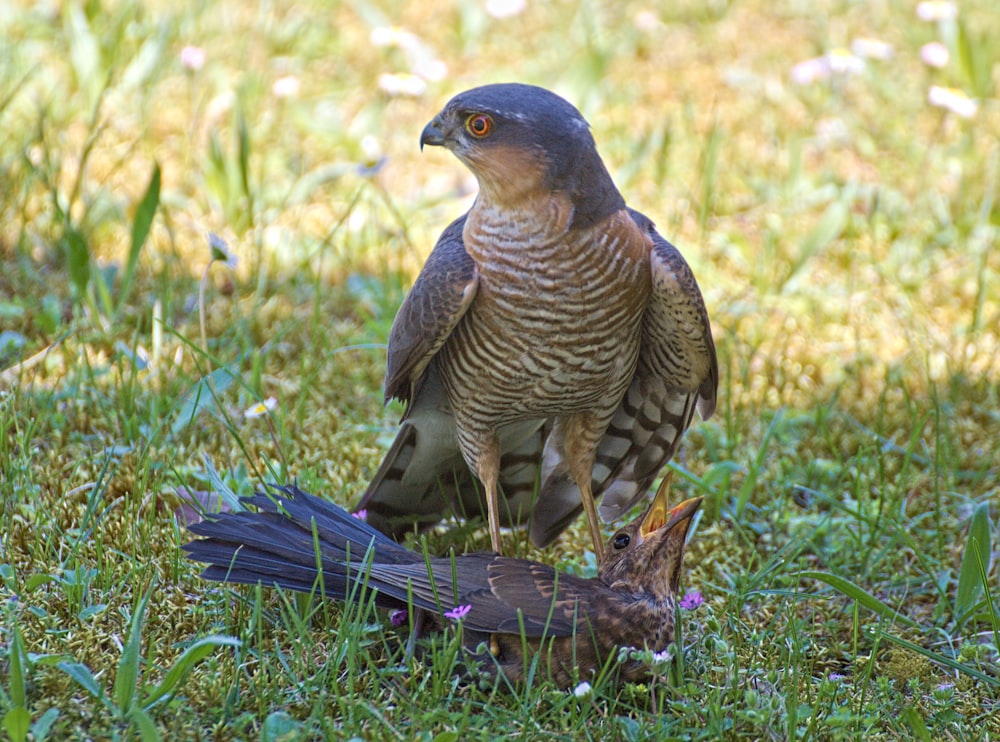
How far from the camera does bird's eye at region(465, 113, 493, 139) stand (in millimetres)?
3361

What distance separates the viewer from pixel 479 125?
3375 millimetres

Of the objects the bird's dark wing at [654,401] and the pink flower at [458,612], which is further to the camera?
the bird's dark wing at [654,401]

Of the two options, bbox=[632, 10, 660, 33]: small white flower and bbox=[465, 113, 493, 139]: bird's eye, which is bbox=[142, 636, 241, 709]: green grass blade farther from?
bbox=[632, 10, 660, 33]: small white flower

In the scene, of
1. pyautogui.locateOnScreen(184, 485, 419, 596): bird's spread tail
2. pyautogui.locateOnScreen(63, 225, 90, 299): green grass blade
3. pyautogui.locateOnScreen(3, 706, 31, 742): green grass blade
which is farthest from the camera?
pyautogui.locateOnScreen(63, 225, 90, 299): green grass blade

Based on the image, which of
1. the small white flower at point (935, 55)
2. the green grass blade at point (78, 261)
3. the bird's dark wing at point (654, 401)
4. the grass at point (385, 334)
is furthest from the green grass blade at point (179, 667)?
the small white flower at point (935, 55)

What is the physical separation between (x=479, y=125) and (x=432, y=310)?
0.56m

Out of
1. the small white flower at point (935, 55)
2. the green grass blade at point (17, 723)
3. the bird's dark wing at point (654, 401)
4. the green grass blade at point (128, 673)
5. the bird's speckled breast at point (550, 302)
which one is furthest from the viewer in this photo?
the small white flower at point (935, 55)

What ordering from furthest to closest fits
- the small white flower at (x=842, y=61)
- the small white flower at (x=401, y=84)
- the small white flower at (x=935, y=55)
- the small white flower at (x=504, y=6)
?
1. the small white flower at (x=504, y=6)
2. the small white flower at (x=935, y=55)
3. the small white flower at (x=842, y=61)
4. the small white flower at (x=401, y=84)

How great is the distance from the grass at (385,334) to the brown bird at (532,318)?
1.10 ft

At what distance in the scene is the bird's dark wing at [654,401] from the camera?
3385 mm

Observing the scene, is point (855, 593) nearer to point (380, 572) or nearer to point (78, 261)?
point (380, 572)

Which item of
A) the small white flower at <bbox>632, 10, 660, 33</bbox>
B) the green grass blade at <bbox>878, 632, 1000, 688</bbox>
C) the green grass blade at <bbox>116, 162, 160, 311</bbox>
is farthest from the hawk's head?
the small white flower at <bbox>632, 10, 660, 33</bbox>

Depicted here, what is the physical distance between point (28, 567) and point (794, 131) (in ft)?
16.4

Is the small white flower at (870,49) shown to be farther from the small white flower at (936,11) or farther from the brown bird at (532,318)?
the brown bird at (532,318)
